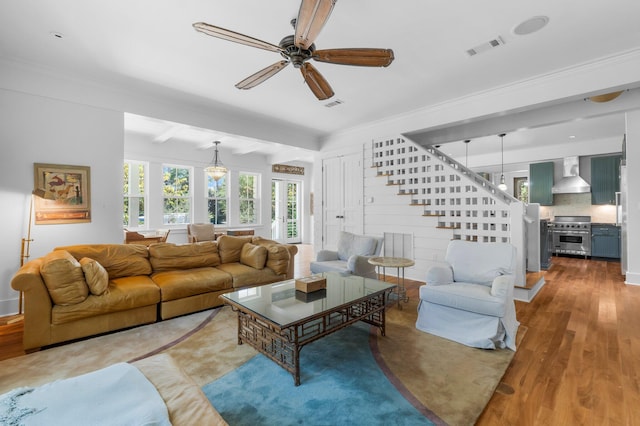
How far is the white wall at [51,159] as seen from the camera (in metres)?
3.50

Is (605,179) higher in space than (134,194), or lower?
higher

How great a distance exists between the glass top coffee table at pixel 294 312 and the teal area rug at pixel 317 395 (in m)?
0.13

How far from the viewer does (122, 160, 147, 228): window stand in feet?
22.1

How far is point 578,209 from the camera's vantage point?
301 inches

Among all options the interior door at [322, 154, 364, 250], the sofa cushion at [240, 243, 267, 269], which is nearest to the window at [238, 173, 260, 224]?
the interior door at [322, 154, 364, 250]

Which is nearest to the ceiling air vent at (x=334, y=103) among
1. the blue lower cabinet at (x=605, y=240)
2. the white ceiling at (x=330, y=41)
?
the white ceiling at (x=330, y=41)

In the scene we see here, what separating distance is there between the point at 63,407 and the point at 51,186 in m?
3.70

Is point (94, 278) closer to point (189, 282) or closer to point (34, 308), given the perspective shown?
point (34, 308)

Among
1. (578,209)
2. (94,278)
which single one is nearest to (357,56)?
(94,278)

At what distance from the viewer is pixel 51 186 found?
371cm

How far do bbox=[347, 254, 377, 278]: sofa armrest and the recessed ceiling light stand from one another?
2881mm

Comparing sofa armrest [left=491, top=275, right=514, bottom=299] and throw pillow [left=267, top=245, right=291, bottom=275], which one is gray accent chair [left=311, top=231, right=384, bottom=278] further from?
sofa armrest [left=491, top=275, right=514, bottom=299]

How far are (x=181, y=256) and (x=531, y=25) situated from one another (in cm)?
455

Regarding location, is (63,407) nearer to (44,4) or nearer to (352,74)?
(44,4)
